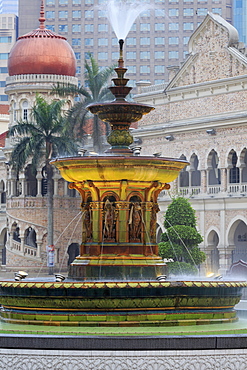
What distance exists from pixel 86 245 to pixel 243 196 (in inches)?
1145

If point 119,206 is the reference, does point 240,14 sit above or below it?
above

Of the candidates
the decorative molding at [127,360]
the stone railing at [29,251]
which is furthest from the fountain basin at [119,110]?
the stone railing at [29,251]

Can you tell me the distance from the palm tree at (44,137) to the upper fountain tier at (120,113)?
33416 millimetres

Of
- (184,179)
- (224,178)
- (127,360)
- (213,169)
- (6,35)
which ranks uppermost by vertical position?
(6,35)

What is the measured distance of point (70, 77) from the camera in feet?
197

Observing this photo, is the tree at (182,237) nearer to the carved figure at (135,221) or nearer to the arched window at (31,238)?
the arched window at (31,238)

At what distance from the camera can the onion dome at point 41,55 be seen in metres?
59.3

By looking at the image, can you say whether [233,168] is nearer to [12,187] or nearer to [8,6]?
[12,187]

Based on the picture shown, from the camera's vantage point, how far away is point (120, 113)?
19953mm

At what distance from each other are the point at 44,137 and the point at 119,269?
36.5 meters

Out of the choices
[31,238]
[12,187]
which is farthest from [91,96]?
[31,238]

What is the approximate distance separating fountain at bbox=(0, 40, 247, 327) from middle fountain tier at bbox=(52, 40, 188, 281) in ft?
0.06

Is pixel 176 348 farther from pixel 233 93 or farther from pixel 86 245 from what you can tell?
pixel 233 93

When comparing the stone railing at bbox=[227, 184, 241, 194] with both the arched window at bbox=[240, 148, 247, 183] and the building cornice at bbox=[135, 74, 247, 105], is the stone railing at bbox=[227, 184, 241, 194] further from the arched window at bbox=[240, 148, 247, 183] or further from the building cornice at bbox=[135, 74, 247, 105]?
the building cornice at bbox=[135, 74, 247, 105]
